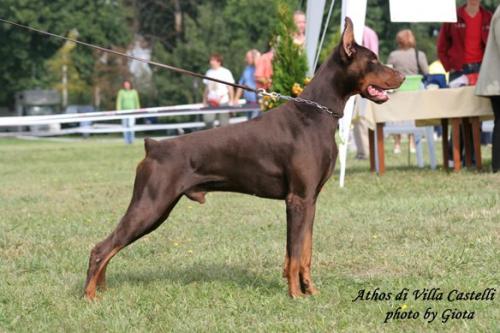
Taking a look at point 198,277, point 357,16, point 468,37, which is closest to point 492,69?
point 468,37

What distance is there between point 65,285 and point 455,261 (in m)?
2.78

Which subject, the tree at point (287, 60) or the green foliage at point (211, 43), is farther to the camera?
the green foliage at point (211, 43)

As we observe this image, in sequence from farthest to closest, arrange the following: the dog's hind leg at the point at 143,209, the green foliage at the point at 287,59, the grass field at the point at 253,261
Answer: the green foliage at the point at 287,59
the dog's hind leg at the point at 143,209
the grass field at the point at 253,261

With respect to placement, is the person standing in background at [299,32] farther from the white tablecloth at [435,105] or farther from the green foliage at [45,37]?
the green foliage at [45,37]

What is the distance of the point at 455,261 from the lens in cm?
634

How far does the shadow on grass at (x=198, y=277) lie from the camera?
239 inches

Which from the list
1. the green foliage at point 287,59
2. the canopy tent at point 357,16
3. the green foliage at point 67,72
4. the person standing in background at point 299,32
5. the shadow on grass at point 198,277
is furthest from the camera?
the green foliage at point 67,72

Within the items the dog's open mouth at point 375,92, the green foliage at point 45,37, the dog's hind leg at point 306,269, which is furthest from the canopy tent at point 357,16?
the green foliage at point 45,37

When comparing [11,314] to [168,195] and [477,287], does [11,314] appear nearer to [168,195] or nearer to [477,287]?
[168,195]

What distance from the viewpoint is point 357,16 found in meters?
10.6

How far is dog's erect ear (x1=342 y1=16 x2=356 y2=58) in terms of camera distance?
557 centimetres

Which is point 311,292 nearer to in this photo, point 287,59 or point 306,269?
point 306,269

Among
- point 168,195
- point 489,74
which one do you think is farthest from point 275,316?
point 489,74

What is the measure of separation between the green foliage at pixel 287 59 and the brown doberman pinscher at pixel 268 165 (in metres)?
6.13
